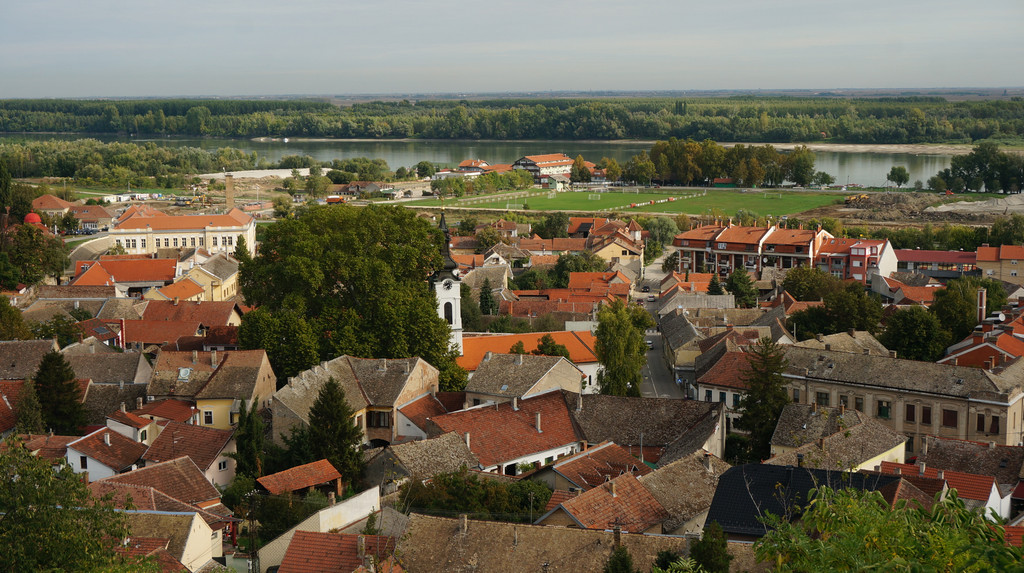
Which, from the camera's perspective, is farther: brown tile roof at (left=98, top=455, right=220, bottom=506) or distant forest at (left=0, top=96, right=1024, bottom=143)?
distant forest at (left=0, top=96, right=1024, bottom=143)

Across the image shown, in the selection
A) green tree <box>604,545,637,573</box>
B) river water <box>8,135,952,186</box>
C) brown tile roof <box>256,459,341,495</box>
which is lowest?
river water <box>8,135,952,186</box>

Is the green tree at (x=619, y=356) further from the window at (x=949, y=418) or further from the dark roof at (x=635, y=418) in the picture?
the window at (x=949, y=418)

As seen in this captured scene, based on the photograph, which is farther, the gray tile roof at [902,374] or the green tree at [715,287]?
the green tree at [715,287]

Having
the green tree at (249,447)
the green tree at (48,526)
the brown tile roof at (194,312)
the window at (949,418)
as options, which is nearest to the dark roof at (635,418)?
the window at (949,418)

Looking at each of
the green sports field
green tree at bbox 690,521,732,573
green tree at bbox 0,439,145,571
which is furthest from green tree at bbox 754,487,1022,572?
the green sports field

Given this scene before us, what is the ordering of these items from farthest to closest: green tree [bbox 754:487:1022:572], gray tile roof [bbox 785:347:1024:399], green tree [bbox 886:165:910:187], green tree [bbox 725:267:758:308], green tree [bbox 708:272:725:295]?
green tree [bbox 886:165:910:187]
green tree [bbox 708:272:725:295]
green tree [bbox 725:267:758:308]
gray tile roof [bbox 785:347:1024:399]
green tree [bbox 754:487:1022:572]

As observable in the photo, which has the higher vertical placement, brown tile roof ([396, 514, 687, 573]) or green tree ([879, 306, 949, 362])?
brown tile roof ([396, 514, 687, 573])

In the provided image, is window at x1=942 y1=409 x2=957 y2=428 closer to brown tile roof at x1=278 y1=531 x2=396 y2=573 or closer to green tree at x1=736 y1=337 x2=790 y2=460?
green tree at x1=736 y1=337 x2=790 y2=460

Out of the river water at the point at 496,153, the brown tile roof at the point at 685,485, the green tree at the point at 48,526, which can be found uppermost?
the green tree at the point at 48,526
